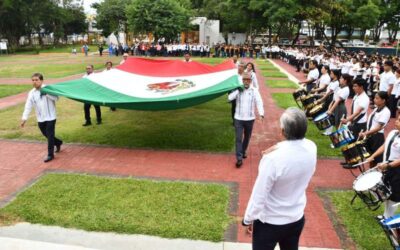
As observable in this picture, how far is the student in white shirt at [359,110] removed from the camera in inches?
255

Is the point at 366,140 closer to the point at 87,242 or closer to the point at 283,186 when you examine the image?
the point at 283,186

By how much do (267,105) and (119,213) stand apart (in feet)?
27.0

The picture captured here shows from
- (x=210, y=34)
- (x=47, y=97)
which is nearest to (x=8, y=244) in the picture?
(x=47, y=97)

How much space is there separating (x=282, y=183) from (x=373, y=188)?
2.13 m

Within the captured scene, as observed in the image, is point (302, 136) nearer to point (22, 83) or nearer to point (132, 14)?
point (22, 83)

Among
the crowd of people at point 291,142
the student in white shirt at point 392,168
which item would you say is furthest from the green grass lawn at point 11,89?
the student in white shirt at point 392,168

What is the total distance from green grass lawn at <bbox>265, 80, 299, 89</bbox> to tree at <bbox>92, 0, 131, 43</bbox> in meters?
27.0

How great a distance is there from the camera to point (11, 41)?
43.2 m

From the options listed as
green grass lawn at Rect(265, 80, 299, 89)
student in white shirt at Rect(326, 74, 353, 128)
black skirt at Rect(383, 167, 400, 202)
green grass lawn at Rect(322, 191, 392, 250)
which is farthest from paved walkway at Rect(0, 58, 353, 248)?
green grass lawn at Rect(265, 80, 299, 89)

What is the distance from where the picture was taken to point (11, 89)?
50.7 ft

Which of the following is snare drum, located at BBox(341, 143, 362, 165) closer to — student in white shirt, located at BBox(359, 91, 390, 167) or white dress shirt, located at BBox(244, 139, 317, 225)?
student in white shirt, located at BBox(359, 91, 390, 167)

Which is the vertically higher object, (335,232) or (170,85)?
(170,85)

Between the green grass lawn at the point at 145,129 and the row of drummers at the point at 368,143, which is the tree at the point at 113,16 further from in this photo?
the row of drummers at the point at 368,143

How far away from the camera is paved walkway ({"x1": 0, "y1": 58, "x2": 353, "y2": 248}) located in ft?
19.3
